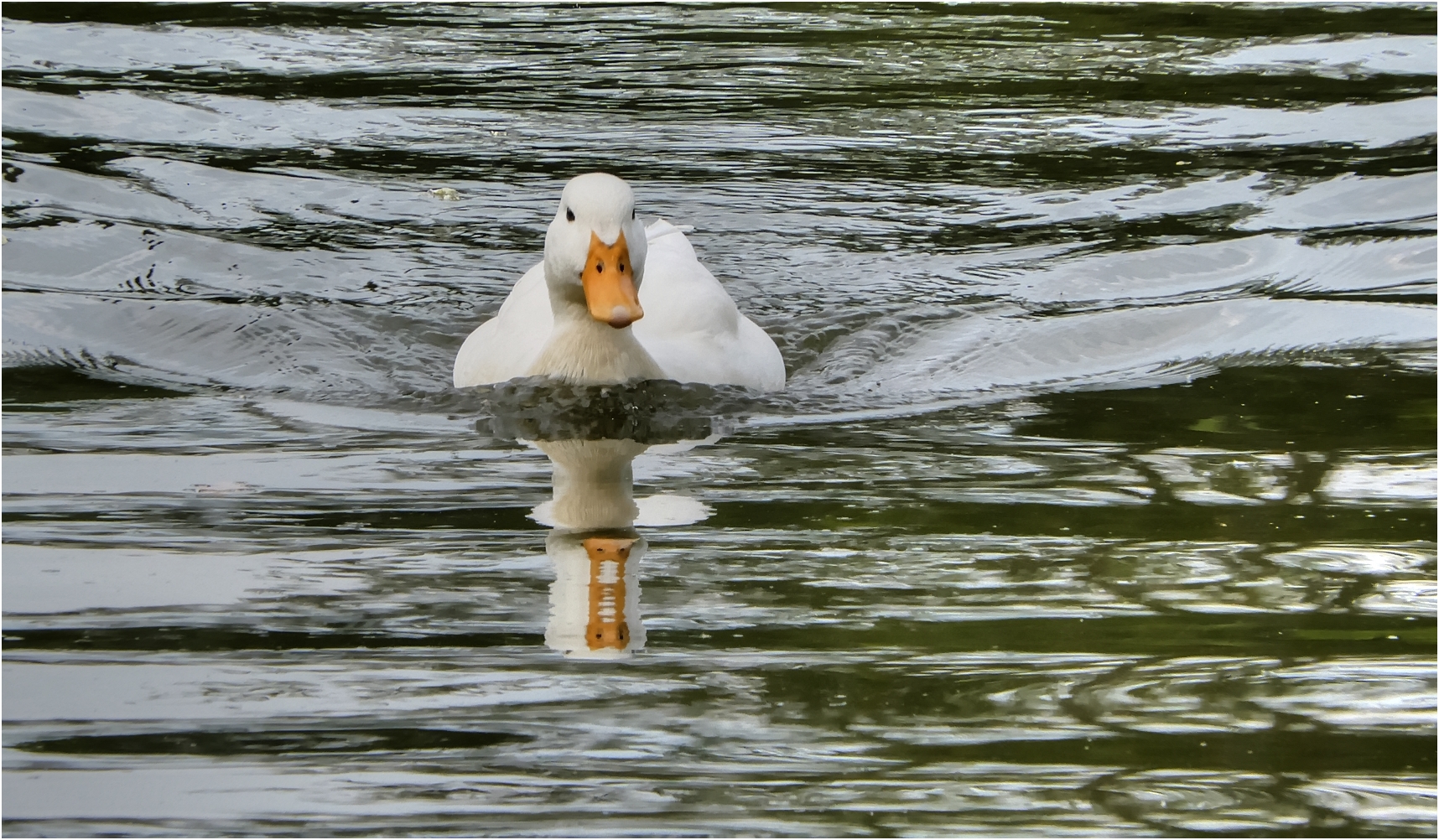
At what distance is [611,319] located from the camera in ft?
19.6

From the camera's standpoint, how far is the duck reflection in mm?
4113

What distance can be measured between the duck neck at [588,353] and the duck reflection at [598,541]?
0.47 m

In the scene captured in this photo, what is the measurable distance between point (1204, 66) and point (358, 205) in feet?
20.9

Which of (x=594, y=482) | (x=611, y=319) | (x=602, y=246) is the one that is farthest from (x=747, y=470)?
(x=602, y=246)

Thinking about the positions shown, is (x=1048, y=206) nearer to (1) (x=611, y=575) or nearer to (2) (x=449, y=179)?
(2) (x=449, y=179)

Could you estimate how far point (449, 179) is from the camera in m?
10.4

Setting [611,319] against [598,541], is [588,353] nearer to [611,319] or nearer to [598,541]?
[611,319]

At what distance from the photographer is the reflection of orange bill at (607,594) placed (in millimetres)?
4086

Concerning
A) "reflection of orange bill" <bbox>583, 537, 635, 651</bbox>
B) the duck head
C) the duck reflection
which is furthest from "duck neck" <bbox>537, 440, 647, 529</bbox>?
the duck head

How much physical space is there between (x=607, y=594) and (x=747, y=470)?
1.32m

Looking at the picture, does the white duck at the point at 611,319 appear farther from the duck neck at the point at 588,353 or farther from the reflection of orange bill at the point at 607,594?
the reflection of orange bill at the point at 607,594

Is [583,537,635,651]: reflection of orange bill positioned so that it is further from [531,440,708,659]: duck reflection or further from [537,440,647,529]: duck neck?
[537,440,647,529]: duck neck

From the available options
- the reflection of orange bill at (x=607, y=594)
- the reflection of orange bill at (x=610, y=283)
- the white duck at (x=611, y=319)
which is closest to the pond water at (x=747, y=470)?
the reflection of orange bill at (x=607, y=594)

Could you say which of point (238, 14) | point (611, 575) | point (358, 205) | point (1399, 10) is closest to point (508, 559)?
point (611, 575)
